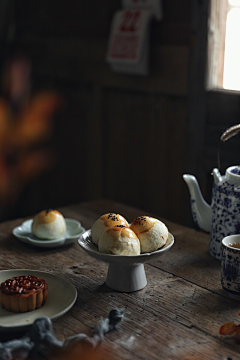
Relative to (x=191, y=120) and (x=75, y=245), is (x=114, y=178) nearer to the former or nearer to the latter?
(x=191, y=120)

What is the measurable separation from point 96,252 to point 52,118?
6.80ft

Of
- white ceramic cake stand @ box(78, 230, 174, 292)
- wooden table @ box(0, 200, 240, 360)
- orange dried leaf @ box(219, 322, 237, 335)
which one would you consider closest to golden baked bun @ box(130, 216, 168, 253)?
white ceramic cake stand @ box(78, 230, 174, 292)

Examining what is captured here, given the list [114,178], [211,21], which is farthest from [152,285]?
[114,178]

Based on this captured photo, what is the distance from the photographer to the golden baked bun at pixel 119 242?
880 millimetres

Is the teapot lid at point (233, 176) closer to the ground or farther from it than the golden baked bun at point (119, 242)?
farther from it

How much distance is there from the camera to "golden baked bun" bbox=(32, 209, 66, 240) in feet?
3.85

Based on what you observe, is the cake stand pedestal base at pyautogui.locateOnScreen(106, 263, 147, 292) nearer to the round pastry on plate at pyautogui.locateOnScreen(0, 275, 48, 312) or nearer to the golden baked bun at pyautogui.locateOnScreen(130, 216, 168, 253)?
the golden baked bun at pyautogui.locateOnScreen(130, 216, 168, 253)

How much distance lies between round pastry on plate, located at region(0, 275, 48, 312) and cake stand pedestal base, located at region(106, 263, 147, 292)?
6.8 inches

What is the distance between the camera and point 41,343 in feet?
2.42

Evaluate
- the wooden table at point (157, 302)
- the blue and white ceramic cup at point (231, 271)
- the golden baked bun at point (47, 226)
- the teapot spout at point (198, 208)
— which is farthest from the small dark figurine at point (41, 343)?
the teapot spout at point (198, 208)

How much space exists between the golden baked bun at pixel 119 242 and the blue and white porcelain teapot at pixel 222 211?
324 mm

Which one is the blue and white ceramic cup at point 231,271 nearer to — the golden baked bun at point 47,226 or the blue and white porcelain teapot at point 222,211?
the blue and white porcelain teapot at point 222,211

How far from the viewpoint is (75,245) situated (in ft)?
4.02

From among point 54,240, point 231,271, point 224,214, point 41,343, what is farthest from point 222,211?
point 41,343
